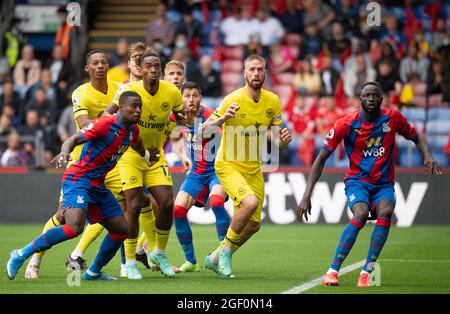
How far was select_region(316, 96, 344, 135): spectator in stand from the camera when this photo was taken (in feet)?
70.4

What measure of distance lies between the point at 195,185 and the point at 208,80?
31.2 ft

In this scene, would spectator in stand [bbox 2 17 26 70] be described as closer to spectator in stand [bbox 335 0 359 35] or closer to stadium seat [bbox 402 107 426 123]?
spectator in stand [bbox 335 0 359 35]

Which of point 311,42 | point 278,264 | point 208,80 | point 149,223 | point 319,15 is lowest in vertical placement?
point 278,264

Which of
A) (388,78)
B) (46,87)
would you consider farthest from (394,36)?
(46,87)

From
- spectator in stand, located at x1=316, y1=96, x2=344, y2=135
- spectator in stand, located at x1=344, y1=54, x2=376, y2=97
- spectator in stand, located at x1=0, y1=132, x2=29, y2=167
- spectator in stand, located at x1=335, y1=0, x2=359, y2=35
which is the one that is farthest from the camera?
spectator in stand, located at x1=335, y1=0, x2=359, y2=35

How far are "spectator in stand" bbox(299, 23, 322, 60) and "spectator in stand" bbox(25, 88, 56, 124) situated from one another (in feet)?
19.0

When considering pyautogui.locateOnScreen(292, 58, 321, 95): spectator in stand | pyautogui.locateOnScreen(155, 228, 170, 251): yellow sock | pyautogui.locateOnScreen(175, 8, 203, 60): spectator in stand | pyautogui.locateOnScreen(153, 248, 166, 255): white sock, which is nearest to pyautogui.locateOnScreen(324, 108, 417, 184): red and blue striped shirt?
pyautogui.locateOnScreen(155, 228, 170, 251): yellow sock

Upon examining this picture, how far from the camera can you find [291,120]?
854 inches

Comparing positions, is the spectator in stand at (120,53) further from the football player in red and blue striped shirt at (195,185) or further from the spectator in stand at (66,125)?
the football player in red and blue striped shirt at (195,185)

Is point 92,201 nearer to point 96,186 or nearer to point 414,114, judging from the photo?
point 96,186

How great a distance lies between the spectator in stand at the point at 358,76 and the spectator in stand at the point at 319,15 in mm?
2053

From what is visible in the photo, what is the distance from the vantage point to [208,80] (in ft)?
74.9

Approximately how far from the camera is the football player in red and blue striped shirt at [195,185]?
13.0 m
